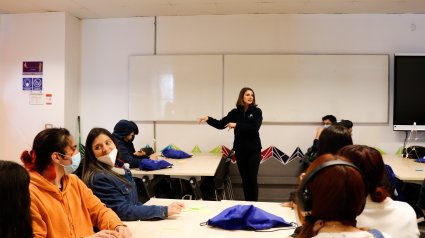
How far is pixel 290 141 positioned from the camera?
561cm

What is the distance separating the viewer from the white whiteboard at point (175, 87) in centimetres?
564

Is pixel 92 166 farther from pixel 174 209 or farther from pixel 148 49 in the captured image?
pixel 148 49

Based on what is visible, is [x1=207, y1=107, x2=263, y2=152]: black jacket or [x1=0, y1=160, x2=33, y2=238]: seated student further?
[x1=207, y1=107, x2=263, y2=152]: black jacket

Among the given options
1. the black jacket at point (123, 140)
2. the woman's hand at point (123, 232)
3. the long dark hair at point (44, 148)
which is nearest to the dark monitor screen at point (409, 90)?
the black jacket at point (123, 140)

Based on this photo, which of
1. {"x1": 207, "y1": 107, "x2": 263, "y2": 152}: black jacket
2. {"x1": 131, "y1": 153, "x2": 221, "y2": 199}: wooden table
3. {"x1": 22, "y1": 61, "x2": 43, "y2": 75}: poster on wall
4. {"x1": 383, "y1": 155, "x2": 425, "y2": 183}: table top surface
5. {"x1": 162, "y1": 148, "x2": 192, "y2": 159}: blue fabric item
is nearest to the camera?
{"x1": 383, "y1": 155, "x2": 425, "y2": 183}: table top surface

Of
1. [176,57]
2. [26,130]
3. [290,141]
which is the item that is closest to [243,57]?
[176,57]

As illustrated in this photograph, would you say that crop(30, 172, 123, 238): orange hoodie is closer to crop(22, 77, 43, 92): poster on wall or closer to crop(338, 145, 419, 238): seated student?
crop(338, 145, 419, 238): seated student

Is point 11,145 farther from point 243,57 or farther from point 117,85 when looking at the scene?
point 243,57

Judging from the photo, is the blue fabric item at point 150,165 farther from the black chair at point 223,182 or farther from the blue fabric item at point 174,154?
the blue fabric item at point 174,154

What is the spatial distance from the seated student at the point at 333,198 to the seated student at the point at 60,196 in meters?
1.19

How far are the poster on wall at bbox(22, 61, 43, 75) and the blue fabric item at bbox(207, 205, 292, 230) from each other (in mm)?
4524

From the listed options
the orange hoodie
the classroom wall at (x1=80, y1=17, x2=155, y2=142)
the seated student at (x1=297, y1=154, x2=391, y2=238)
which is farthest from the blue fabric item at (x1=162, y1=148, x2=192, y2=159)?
the seated student at (x1=297, y1=154, x2=391, y2=238)

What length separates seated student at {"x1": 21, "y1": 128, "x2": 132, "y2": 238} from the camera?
180cm

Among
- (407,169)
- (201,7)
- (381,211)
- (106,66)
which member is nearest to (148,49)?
(106,66)
